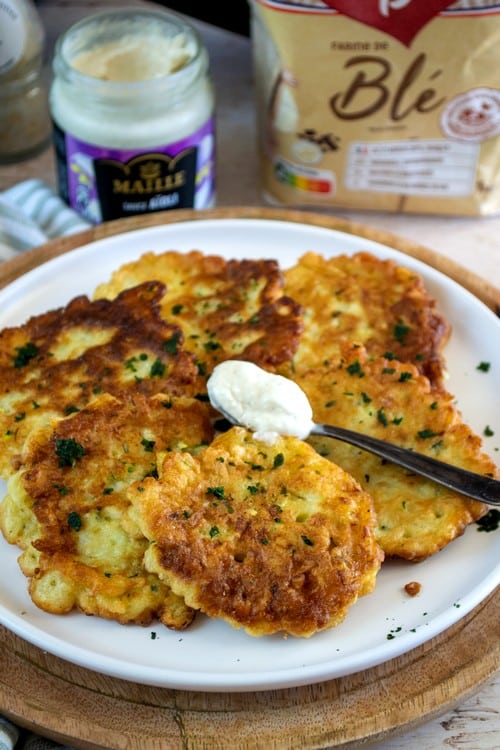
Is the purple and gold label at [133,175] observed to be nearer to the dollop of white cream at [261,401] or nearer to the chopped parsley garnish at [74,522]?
the dollop of white cream at [261,401]

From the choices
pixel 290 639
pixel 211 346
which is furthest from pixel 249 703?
pixel 211 346

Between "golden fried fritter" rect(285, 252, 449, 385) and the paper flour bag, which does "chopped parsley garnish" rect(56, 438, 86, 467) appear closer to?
"golden fried fritter" rect(285, 252, 449, 385)

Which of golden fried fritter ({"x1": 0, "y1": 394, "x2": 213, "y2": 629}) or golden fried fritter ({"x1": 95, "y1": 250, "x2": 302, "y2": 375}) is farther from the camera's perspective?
golden fried fritter ({"x1": 95, "y1": 250, "x2": 302, "y2": 375})

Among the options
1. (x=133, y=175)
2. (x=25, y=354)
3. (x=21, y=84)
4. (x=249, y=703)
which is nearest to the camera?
(x=249, y=703)

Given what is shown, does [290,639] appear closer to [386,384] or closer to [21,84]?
[386,384]

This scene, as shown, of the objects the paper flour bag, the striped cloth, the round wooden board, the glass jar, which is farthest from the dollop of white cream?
the glass jar

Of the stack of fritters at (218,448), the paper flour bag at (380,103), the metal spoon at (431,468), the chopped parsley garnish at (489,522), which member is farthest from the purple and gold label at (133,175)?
the chopped parsley garnish at (489,522)
